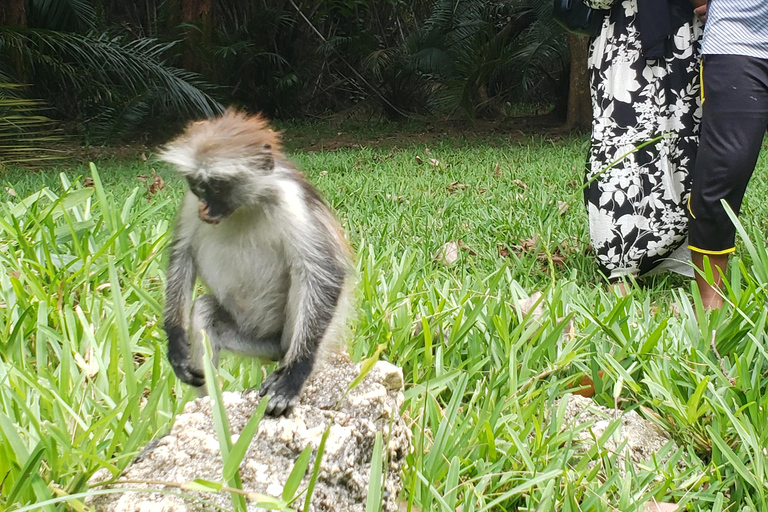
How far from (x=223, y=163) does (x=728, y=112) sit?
7.60 feet

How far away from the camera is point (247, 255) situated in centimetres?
219

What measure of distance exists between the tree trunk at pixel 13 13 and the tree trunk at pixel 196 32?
2.70 m

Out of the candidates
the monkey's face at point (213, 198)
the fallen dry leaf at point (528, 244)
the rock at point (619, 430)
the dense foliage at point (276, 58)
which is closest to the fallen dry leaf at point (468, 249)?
the fallen dry leaf at point (528, 244)

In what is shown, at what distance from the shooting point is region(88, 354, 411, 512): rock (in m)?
1.50

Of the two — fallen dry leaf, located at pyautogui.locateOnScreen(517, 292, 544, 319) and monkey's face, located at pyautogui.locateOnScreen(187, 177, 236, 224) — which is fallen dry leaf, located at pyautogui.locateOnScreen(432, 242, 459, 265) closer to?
fallen dry leaf, located at pyautogui.locateOnScreen(517, 292, 544, 319)

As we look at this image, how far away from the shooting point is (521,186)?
6.32 metres

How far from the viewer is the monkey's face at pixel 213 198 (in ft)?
6.81

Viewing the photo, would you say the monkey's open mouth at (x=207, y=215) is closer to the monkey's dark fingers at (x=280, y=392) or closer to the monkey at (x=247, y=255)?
the monkey at (x=247, y=255)

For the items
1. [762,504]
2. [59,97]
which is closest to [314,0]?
[59,97]

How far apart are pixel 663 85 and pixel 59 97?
12.0 metres

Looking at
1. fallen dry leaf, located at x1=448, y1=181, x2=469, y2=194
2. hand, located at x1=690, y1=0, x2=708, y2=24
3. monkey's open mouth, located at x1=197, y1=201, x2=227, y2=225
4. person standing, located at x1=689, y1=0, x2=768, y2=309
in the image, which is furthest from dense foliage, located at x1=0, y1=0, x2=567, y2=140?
monkey's open mouth, located at x1=197, y1=201, x2=227, y2=225

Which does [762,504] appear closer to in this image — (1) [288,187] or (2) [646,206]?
(1) [288,187]

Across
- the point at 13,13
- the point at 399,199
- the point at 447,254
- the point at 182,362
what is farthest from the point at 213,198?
the point at 13,13

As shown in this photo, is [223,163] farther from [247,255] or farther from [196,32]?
[196,32]
